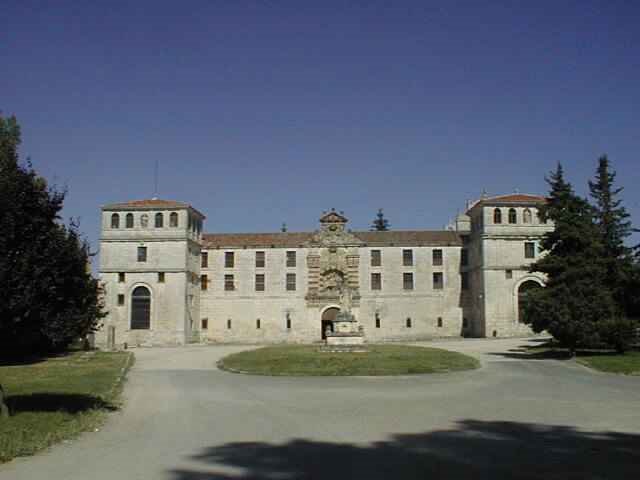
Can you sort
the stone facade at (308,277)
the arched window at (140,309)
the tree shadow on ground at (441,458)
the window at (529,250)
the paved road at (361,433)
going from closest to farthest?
the tree shadow on ground at (441,458) → the paved road at (361,433) → the window at (529,250) → the stone facade at (308,277) → the arched window at (140,309)

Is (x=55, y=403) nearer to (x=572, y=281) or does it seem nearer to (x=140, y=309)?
(x=572, y=281)

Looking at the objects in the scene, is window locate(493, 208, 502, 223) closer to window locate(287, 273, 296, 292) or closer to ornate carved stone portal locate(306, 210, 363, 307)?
ornate carved stone portal locate(306, 210, 363, 307)

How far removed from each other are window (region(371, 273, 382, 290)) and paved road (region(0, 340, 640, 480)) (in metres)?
34.8

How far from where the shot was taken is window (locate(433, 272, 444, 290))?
5691 cm

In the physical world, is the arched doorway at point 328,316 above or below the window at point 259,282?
below

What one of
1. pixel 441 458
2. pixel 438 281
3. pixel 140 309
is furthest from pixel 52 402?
pixel 438 281

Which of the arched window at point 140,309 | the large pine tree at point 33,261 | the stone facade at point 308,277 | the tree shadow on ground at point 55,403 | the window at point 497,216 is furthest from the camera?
the arched window at point 140,309

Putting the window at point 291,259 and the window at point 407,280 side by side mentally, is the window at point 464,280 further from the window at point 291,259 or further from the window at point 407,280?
the window at point 291,259

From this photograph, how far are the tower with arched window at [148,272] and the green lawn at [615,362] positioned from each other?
32.4 metres

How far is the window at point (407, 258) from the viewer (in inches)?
2265

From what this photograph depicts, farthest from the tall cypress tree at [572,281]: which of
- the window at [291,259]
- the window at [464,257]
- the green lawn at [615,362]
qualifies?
the window at [291,259]

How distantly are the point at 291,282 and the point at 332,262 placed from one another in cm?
413

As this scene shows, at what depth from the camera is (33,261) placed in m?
14.4

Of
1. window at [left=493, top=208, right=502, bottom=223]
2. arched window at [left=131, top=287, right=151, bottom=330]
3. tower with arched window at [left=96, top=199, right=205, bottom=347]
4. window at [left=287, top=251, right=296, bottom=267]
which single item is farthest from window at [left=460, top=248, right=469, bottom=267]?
arched window at [left=131, top=287, right=151, bottom=330]
